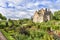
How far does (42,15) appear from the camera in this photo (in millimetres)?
45562

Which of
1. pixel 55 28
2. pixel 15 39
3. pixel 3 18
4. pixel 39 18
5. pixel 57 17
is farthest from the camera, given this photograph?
pixel 39 18

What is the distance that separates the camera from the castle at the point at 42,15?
45250 millimetres

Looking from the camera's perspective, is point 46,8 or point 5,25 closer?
point 5,25

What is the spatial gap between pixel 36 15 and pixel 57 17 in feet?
17.6

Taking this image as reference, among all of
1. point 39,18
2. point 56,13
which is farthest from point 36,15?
point 56,13

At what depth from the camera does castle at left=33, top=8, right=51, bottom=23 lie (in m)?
45.2

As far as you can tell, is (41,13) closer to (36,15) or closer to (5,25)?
(36,15)

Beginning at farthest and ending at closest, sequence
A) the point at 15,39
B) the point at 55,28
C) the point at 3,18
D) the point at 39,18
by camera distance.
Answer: the point at 39,18 < the point at 3,18 < the point at 55,28 < the point at 15,39

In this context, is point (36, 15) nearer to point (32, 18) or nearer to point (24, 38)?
point (32, 18)

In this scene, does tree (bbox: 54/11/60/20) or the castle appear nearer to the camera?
tree (bbox: 54/11/60/20)

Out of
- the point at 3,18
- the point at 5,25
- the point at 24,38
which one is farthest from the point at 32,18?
the point at 24,38

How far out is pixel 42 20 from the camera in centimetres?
4475

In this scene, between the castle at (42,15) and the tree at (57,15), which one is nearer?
the tree at (57,15)

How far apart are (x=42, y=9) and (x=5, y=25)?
15.4 metres
